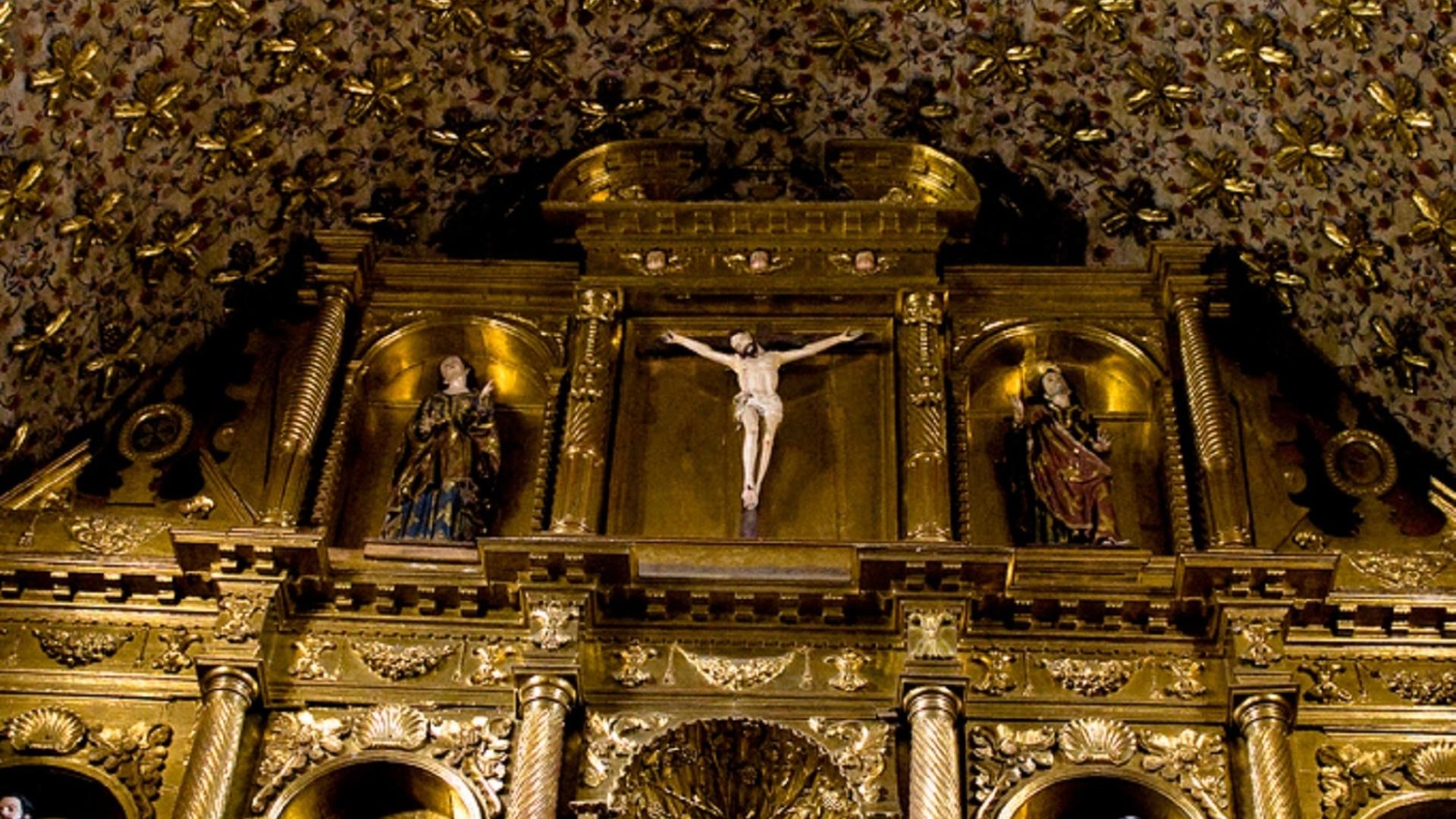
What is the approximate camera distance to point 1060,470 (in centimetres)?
1431

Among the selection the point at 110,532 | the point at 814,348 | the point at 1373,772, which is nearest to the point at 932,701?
the point at 1373,772

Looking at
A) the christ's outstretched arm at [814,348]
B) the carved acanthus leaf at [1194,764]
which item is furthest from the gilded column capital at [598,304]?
the carved acanthus leaf at [1194,764]

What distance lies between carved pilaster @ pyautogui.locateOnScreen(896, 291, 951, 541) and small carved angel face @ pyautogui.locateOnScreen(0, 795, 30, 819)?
446 cm

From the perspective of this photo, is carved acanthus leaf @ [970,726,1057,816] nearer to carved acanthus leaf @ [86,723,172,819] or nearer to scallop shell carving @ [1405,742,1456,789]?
scallop shell carving @ [1405,742,1456,789]

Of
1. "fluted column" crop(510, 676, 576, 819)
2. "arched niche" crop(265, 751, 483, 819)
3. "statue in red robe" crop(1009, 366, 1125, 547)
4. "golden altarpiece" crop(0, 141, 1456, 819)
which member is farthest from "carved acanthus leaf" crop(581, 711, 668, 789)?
"statue in red robe" crop(1009, 366, 1125, 547)

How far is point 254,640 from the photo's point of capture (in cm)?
1305

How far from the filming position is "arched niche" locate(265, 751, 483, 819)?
12.8 m

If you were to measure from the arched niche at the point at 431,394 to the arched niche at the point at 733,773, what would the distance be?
75.0 inches

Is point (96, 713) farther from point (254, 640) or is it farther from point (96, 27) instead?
point (96, 27)

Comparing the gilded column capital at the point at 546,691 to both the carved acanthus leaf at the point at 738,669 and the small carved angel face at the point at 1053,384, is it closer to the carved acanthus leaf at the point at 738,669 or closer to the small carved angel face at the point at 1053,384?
the carved acanthus leaf at the point at 738,669

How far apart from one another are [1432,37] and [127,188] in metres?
6.96

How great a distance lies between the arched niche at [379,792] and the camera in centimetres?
1277

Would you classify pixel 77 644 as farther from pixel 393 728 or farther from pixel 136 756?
pixel 393 728

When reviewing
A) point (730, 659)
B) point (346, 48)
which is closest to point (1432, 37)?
point (730, 659)
